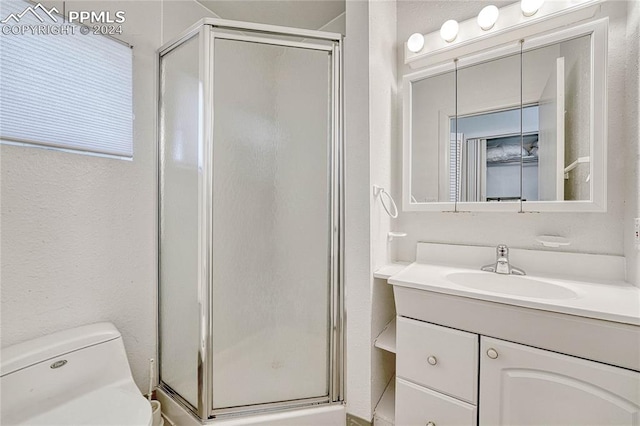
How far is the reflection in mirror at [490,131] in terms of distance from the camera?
1209 millimetres

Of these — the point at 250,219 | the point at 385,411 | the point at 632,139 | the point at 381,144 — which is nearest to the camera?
the point at 632,139

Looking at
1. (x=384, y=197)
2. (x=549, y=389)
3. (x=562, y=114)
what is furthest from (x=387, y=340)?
(x=562, y=114)

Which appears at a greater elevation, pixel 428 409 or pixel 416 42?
pixel 416 42

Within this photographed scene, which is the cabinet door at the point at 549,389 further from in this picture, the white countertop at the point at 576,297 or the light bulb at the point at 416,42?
the light bulb at the point at 416,42

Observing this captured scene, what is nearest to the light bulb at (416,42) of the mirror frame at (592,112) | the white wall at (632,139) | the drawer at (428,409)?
the mirror frame at (592,112)

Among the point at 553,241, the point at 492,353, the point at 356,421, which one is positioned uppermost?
the point at 553,241

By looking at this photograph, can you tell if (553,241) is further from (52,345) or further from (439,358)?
(52,345)

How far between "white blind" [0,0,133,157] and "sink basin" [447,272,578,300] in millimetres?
1773

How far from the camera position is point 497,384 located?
2.98 ft

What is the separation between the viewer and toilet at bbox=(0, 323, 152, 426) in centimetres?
91

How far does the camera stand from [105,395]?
3.42ft

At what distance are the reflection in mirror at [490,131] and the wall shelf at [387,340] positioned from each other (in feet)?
2.49

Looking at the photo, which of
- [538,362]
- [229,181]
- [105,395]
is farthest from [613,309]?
[105,395]

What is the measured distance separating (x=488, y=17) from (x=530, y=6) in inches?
6.0
